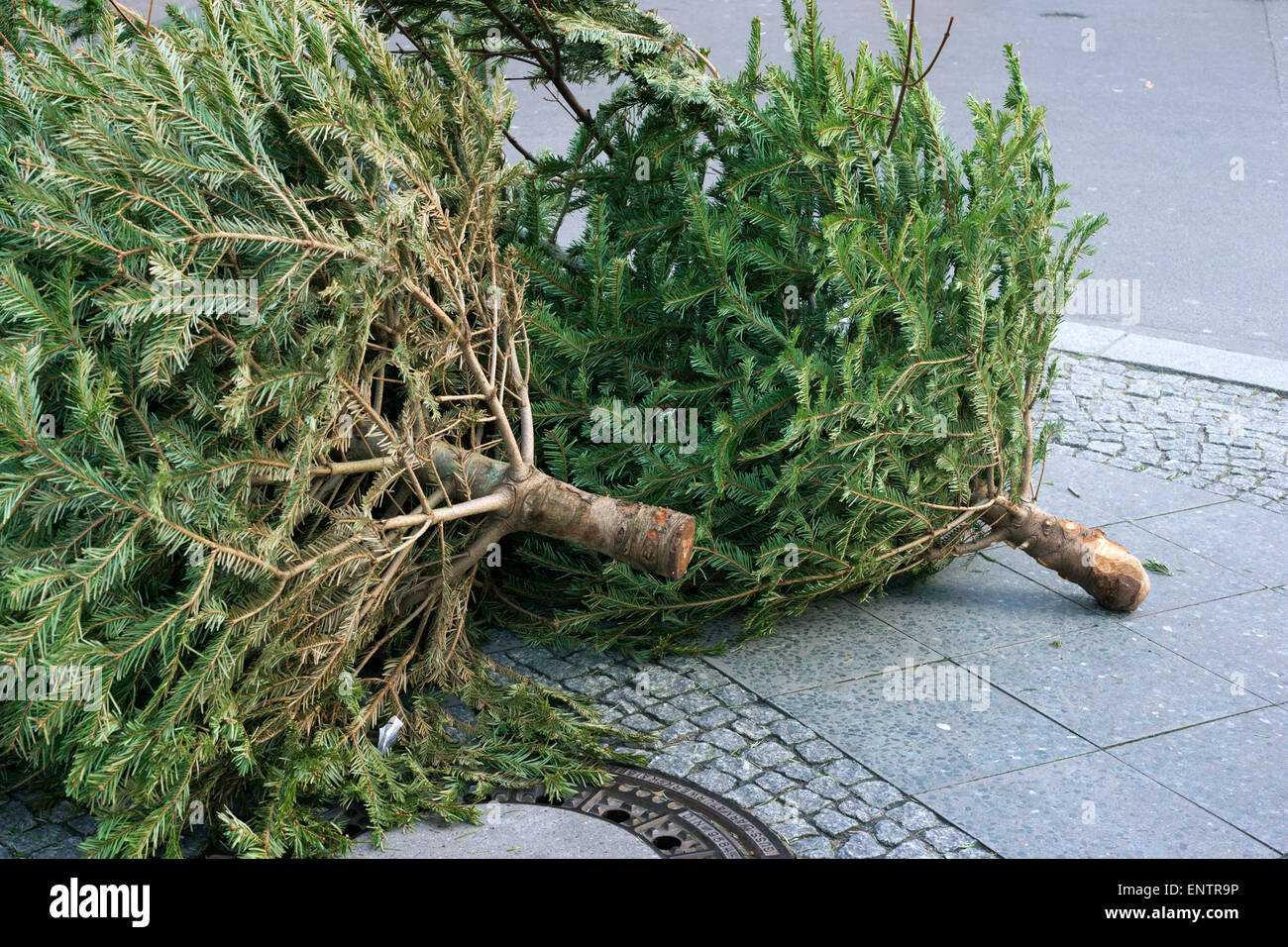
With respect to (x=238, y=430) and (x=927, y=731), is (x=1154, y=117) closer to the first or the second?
(x=927, y=731)

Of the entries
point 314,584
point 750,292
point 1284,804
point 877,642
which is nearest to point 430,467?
point 314,584

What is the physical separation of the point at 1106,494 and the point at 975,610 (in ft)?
4.52

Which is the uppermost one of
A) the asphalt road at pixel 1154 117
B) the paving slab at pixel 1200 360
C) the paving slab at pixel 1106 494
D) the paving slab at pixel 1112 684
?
the asphalt road at pixel 1154 117

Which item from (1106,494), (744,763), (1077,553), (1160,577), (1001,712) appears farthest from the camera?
(1106,494)

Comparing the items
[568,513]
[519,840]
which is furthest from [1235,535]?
[519,840]

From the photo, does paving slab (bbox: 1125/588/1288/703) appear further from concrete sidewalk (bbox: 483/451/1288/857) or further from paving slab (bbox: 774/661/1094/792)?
paving slab (bbox: 774/661/1094/792)

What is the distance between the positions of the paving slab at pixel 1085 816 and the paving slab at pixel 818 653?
2.29ft

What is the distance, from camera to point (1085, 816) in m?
3.50

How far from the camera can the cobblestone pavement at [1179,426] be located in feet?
19.1

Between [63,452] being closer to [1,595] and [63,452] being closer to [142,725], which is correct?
[1,595]

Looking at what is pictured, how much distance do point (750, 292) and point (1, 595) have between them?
8.35ft

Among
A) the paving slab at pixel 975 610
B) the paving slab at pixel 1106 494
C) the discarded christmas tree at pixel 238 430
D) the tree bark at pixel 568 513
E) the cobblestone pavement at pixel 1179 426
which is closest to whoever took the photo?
the discarded christmas tree at pixel 238 430

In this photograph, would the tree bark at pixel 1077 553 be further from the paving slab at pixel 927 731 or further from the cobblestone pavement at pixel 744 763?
the cobblestone pavement at pixel 744 763

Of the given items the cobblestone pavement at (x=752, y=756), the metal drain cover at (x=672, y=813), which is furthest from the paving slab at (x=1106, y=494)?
the metal drain cover at (x=672, y=813)
